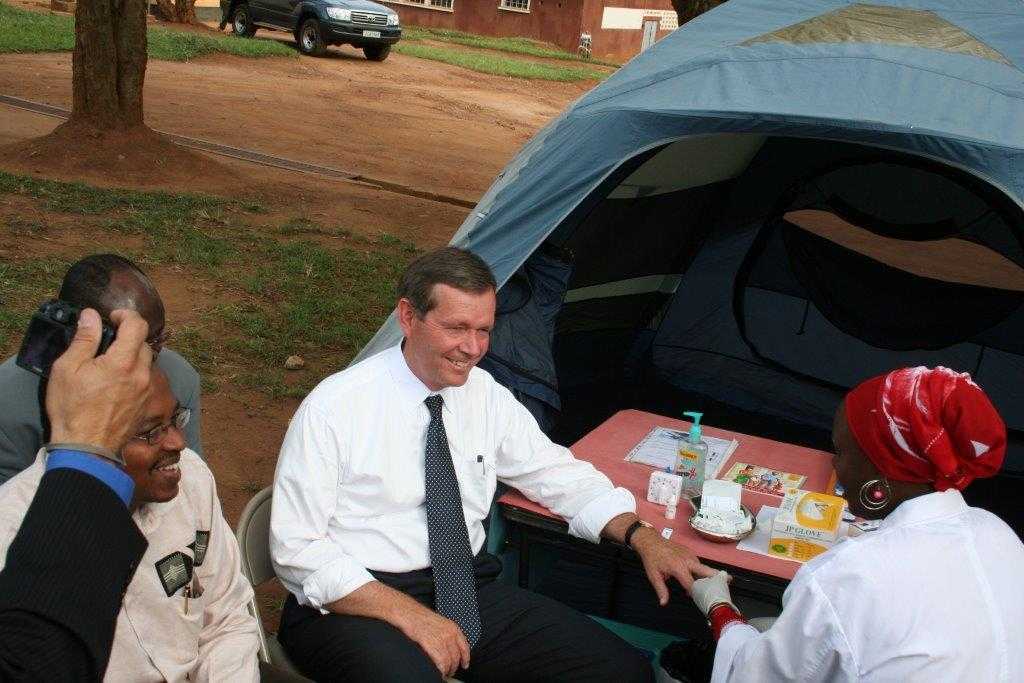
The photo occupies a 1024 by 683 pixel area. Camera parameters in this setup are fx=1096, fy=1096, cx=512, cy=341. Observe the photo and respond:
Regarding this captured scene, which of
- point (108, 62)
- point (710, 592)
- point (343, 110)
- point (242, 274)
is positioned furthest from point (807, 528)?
point (343, 110)

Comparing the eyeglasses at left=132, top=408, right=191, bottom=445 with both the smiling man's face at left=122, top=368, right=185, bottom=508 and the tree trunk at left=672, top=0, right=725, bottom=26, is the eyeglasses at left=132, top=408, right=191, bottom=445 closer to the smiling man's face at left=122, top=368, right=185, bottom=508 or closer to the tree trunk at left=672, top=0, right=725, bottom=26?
the smiling man's face at left=122, top=368, right=185, bottom=508

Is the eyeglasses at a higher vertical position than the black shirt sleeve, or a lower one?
lower

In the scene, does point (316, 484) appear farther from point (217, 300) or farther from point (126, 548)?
point (217, 300)

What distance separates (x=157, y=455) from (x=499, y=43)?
24105mm

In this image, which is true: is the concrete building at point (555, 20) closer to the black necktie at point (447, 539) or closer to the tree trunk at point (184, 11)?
the tree trunk at point (184, 11)

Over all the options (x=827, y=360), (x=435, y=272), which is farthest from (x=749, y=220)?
(x=435, y=272)

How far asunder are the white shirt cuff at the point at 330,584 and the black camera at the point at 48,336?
123cm

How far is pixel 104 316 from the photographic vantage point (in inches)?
106

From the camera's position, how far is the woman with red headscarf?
6.68 feet

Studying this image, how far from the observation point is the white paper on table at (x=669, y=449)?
3631 mm

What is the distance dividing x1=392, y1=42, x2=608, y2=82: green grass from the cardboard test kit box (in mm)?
18020

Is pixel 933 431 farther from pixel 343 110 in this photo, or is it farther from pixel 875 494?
pixel 343 110

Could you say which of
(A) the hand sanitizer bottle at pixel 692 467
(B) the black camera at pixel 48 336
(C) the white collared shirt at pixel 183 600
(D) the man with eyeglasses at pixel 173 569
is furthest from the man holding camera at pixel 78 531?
(A) the hand sanitizer bottle at pixel 692 467

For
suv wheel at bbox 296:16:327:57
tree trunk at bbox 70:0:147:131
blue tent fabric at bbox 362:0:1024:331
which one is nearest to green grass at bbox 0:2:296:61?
suv wheel at bbox 296:16:327:57
